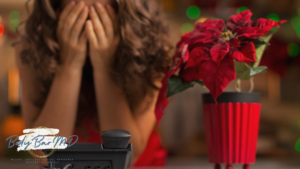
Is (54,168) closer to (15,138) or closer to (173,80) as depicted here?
(15,138)

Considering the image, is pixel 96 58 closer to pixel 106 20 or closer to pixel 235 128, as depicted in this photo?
pixel 106 20

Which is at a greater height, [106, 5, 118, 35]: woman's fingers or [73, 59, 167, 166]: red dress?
[106, 5, 118, 35]: woman's fingers

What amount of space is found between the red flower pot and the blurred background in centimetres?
111

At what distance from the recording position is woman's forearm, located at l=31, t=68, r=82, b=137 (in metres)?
0.62

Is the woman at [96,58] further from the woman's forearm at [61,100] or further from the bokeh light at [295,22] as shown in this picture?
the bokeh light at [295,22]

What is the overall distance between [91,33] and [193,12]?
1.11 meters

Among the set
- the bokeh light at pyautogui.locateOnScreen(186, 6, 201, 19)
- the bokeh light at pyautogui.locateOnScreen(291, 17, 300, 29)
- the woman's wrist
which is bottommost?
the woman's wrist

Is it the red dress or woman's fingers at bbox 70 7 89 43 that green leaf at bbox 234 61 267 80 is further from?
the red dress

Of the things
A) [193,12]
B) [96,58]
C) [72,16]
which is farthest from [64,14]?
[193,12]

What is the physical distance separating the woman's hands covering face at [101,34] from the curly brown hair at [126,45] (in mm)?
20

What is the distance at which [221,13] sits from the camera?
4.85 ft

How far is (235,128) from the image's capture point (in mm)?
372

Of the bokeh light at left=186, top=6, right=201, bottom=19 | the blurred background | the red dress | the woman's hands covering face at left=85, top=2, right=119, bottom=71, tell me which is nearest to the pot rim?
the woman's hands covering face at left=85, top=2, right=119, bottom=71

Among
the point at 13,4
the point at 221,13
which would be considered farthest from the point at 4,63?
the point at 221,13
